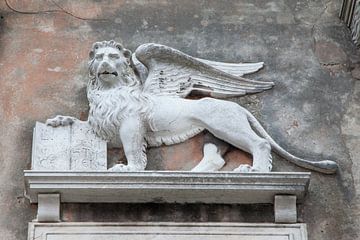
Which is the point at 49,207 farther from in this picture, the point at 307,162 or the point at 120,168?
the point at 307,162

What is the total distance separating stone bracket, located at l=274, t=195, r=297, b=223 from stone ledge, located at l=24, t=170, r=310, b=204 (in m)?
0.03

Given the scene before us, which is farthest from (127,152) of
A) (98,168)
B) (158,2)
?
(158,2)

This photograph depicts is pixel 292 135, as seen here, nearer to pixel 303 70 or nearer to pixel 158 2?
pixel 303 70

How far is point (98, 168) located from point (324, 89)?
1.72 meters

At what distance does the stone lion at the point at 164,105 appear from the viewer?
775 centimetres

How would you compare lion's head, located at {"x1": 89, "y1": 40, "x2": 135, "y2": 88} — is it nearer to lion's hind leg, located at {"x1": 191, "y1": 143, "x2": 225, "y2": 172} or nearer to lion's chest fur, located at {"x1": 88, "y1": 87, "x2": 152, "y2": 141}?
lion's chest fur, located at {"x1": 88, "y1": 87, "x2": 152, "y2": 141}

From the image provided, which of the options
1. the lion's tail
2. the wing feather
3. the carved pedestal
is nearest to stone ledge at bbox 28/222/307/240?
the carved pedestal

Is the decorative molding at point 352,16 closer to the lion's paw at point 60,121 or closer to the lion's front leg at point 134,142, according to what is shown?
the lion's front leg at point 134,142

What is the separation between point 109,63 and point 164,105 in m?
0.46

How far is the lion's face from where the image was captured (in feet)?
26.0

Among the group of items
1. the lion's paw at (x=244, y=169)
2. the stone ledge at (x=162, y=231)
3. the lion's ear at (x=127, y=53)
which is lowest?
the stone ledge at (x=162, y=231)

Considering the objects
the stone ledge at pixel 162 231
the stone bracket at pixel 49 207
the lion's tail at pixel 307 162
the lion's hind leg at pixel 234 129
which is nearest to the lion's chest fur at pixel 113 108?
the lion's hind leg at pixel 234 129

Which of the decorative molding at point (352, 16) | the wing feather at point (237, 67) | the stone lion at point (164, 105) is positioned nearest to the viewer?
the stone lion at point (164, 105)

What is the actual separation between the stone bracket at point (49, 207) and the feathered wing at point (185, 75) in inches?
41.4
